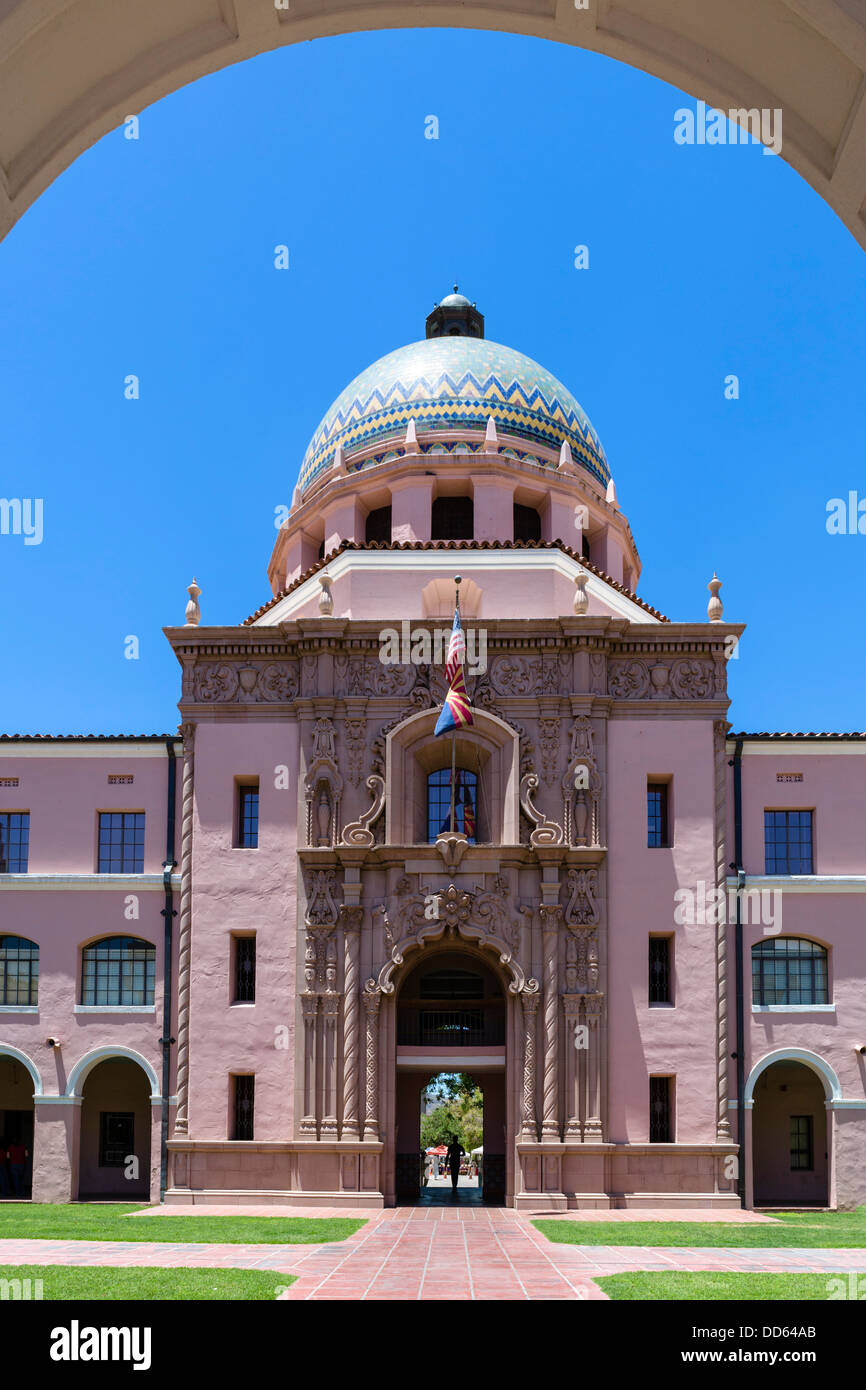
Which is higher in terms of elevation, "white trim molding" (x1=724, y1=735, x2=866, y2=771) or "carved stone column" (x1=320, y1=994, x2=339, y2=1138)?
"white trim molding" (x1=724, y1=735, x2=866, y2=771)

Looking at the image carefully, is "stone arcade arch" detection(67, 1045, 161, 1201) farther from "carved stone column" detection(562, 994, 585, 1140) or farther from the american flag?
the american flag

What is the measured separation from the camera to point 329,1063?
3212 cm

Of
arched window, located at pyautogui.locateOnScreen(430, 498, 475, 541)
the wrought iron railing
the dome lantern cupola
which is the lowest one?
the wrought iron railing

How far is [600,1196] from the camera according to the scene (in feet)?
102

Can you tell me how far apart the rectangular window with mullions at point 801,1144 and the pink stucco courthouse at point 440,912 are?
0.07 m

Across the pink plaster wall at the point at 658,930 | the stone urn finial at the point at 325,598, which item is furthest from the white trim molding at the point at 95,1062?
the stone urn finial at the point at 325,598

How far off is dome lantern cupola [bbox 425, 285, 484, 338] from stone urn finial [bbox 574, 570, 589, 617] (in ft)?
45.7

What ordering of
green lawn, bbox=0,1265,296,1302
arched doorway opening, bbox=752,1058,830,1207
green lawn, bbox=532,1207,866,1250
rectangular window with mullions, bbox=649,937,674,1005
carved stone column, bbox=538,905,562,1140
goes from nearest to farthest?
1. green lawn, bbox=0,1265,296,1302
2. green lawn, bbox=532,1207,866,1250
3. carved stone column, bbox=538,905,562,1140
4. rectangular window with mullions, bbox=649,937,674,1005
5. arched doorway opening, bbox=752,1058,830,1207

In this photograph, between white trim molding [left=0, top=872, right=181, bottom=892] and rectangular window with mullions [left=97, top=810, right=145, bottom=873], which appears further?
rectangular window with mullions [left=97, top=810, right=145, bottom=873]

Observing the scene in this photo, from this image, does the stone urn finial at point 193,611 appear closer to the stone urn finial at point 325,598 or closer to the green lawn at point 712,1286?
the stone urn finial at point 325,598

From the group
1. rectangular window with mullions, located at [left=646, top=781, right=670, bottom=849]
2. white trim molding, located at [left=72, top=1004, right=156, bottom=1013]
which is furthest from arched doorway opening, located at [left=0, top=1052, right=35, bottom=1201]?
rectangular window with mullions, located at [left=646, top=781, right=670, bottom=849]

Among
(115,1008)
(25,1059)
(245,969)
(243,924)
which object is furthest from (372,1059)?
(25,1059)

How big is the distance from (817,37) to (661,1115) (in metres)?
29.5

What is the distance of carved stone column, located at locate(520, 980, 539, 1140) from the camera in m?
31.5
